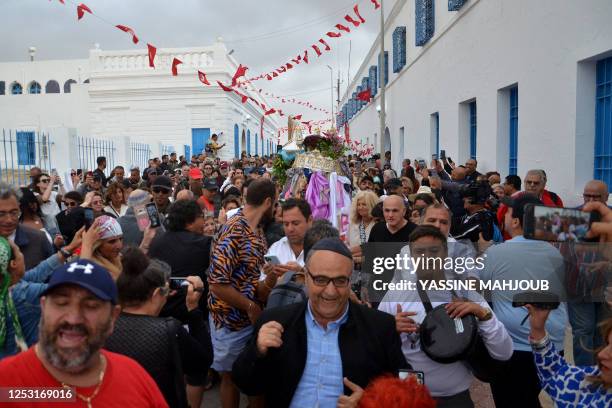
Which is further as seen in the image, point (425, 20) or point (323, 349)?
point (425, 20)

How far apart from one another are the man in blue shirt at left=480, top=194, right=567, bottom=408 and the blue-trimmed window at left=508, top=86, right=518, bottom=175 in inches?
295

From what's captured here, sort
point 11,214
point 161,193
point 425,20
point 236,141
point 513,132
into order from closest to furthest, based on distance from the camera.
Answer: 1. point 11,214
2. point 161,193
3. point 513,132
4. point 425,20
5. point 236,141

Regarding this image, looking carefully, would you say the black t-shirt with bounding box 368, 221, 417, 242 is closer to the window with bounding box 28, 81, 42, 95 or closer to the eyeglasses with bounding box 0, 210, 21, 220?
the eyeglasses with bounding box 0, 210, 21, 220

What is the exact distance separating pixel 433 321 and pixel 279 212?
332cm

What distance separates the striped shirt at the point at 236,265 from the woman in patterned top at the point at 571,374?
195 centimetres

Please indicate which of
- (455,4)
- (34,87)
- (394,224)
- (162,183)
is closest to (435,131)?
(455,4)

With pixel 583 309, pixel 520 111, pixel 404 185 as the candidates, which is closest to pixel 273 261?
pixel 583 309

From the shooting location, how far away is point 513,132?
34.6 ft

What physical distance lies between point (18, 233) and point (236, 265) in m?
1.68

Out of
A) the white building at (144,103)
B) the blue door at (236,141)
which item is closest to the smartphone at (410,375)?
the white building at (144,103)

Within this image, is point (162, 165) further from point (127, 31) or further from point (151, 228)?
point (151, 228)

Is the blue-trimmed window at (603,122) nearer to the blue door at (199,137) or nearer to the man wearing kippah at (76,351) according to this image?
the man wearing kippah at (76,351)

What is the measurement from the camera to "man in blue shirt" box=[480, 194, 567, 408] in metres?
3.21

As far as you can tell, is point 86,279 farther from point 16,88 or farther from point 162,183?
point 16,88
